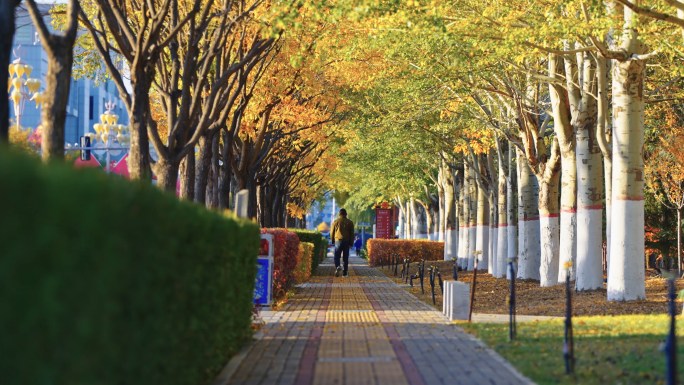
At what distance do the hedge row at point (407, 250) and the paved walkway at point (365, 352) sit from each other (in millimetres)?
33875

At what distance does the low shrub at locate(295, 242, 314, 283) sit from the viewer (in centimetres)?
2999

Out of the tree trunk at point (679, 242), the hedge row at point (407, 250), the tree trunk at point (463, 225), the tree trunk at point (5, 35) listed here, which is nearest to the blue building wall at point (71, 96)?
the hedge row at point (407, 250)

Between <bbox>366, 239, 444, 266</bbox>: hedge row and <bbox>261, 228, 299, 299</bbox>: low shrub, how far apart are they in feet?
83.6

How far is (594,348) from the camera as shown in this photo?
1244 centimetres

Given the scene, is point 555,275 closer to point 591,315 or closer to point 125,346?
point 591,315

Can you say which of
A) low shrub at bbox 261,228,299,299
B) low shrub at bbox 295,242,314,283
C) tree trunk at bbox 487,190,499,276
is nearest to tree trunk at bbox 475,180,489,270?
tree trunk at bbox 487,190,499,276

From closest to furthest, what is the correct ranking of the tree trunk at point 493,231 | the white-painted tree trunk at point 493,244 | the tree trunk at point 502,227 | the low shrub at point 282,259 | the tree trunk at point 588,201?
the low shrub at point 282,259, the tree trunk at point 588,201, the tree trunk at point 502,227, the white-painted tree trunk at point 493,244, the tree trunk at point 493,231

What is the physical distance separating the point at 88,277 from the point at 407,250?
167 ft

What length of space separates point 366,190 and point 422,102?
37.1 metres

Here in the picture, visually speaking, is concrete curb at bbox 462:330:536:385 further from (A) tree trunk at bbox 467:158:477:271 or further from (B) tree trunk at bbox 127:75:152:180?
(A) tree trunk at bbox 467:158:477:271

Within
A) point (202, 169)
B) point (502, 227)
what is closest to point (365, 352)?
point (202, 169)

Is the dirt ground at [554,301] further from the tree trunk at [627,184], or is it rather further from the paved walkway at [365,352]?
the paved walkway at [365,352]

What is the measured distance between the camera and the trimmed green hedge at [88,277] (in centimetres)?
411

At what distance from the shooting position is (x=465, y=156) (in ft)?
144
